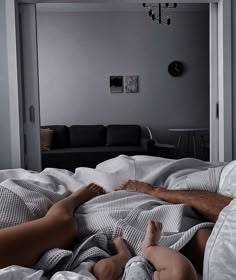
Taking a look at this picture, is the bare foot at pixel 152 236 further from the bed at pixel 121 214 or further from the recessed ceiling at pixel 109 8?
the recessed ceiling at pixel 109 8

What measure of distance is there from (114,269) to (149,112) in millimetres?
5879

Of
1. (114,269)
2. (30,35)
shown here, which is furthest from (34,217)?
(30,35)

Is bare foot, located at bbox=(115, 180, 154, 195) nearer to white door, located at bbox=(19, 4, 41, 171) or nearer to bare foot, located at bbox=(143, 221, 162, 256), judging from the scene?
bare foot, located at bbox=(143, 221, 162, 256)

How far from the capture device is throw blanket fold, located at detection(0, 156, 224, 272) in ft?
3.20

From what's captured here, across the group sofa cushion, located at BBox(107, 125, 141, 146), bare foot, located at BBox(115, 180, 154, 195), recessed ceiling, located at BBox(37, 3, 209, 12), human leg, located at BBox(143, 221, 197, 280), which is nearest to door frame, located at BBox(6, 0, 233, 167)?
bare foot, located at BBox(115, 180, 154, 195)

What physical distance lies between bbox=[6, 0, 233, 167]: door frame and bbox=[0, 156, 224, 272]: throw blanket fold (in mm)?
1435

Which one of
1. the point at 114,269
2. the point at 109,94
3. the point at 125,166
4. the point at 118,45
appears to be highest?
the point at 118,45

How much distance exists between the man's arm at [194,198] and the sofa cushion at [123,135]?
15.5 ft

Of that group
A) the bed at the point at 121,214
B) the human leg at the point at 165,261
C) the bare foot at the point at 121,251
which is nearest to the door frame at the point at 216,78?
the bed at the point at 121,214

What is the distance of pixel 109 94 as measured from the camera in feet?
21.7

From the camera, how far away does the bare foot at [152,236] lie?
90 centimetres

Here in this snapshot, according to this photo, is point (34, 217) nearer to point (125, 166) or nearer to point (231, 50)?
point (125, 166)

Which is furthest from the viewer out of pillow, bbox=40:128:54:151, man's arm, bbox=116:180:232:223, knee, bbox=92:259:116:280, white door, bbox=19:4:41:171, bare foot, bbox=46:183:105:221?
pillow, bbox=40:128:54:151

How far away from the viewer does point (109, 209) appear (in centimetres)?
116
